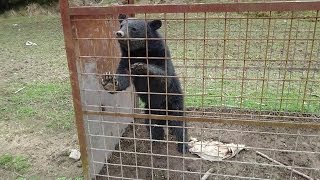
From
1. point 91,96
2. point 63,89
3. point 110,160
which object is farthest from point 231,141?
point 63,89

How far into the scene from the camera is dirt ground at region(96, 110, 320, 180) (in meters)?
3.22

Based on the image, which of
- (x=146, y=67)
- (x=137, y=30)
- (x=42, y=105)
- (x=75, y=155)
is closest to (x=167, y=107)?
(x=146, y=67)

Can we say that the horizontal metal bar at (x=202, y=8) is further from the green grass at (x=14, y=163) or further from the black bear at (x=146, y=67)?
the green grass at (x=14, y=163)

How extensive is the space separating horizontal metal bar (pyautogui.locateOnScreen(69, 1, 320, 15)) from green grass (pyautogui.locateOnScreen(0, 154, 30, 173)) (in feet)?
5.71

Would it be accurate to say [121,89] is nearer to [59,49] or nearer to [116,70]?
[116,70]

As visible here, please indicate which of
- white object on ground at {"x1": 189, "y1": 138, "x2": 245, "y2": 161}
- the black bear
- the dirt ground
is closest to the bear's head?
the black bear

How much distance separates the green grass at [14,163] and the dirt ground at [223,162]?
31.8 inches

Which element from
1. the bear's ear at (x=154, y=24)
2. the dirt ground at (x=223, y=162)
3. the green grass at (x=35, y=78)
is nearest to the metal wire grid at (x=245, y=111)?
the dirt ground at (x=223, y=162)

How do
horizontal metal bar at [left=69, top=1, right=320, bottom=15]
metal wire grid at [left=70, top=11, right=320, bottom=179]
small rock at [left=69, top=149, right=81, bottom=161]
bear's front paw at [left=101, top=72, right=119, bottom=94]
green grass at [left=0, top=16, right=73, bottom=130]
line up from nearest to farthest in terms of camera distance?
horizontal metal bar at [left=69, top=1, right=320, bottom=15]
metal wire grid at [left=70, top=11, right=320, bottom=179]
bear's front paw at [left=101, top=72, right=119, bottom=94]
small rock at [left=69, top=149, right=81, bottom=161]
green grass at [left=0, top=16, right=73, bottom=130]

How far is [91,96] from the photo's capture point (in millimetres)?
3061

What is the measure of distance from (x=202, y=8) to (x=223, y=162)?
1.79 m

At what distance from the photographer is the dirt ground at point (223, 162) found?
3217 millimetres

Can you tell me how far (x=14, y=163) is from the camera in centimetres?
350

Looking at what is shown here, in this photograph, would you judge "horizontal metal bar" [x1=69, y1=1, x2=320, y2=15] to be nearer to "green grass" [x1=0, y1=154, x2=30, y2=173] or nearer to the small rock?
the small rock
